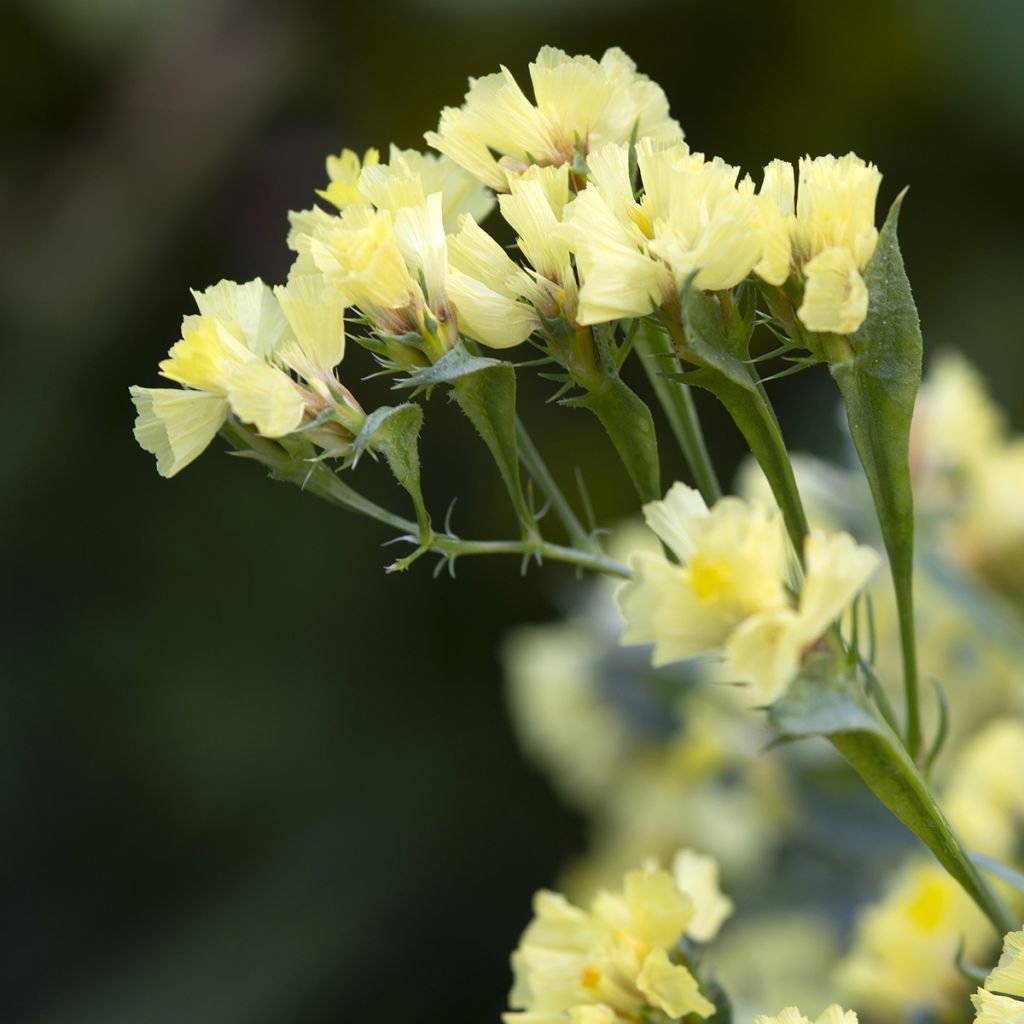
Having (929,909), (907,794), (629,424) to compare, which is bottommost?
(929,909)

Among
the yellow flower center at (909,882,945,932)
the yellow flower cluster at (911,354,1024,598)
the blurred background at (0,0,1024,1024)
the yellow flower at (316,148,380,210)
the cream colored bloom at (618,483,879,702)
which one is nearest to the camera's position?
the cream colored bloom at (618,483,879,702)

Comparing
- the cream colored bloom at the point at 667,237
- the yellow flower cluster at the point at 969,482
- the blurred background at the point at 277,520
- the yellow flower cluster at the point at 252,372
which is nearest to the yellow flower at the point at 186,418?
the yellow flower cluster at the point at 252,372

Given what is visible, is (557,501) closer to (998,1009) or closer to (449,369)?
(449,369)

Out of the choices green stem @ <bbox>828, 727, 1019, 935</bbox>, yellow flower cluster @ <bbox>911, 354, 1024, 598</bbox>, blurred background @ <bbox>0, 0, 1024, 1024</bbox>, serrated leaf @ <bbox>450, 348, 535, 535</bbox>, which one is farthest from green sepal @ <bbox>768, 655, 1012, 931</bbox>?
blurred background @ <bbox>0, 0, 1024, 1024</bbox>

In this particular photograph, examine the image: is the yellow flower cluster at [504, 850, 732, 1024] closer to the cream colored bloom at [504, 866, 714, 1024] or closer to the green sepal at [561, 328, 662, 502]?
the cream colored bloom at [504, 866, 714, 1024]

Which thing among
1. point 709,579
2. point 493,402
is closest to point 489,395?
point 493,402

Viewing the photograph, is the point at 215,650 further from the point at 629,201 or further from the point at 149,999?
the point at 629,201
